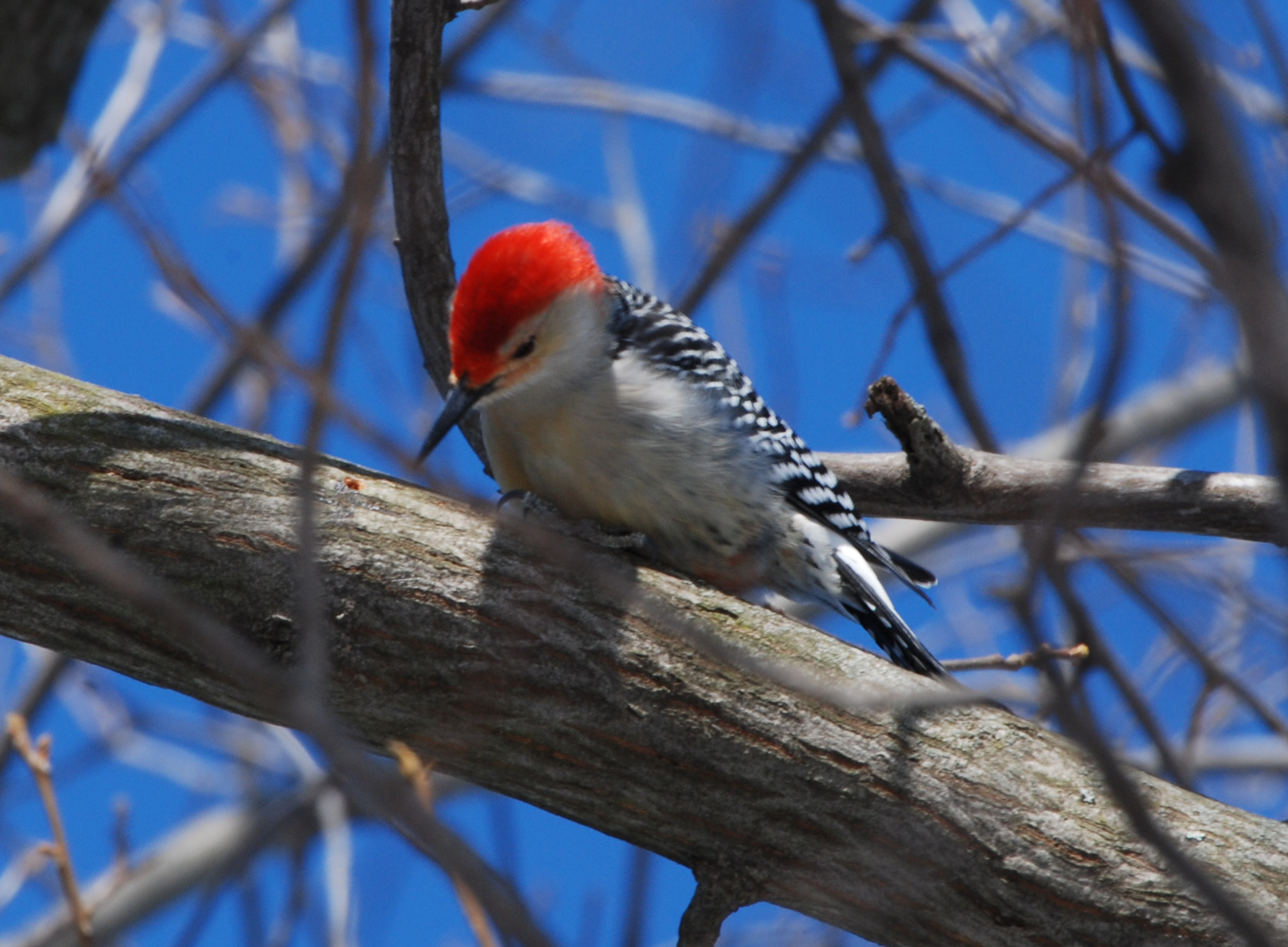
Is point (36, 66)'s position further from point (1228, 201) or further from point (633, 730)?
point (1228, 201)

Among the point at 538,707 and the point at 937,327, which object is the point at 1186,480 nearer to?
the point at 937,327

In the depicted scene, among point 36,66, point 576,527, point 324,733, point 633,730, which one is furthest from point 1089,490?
point 36,66

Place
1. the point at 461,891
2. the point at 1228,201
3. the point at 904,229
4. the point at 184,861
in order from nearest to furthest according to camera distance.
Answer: the point at 1228,201
the point at 461,891
the point at 904,229
the point at 184,861

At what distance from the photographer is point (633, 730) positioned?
2.98 metres

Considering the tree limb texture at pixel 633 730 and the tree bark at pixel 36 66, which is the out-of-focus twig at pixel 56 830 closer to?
the tree limb texture at pixel 633 730

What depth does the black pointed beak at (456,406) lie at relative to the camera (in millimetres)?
3600

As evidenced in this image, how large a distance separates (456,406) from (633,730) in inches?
49.9

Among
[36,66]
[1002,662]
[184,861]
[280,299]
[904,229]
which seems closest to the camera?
[1002,662]

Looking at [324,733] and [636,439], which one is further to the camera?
[636,439]

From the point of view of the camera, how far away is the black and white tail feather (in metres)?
4.10

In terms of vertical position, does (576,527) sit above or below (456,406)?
below

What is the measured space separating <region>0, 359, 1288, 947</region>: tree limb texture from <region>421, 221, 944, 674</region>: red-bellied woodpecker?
0.67 m

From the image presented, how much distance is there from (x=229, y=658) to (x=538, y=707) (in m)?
1.93

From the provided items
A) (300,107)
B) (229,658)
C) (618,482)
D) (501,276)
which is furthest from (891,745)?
(300,107)
